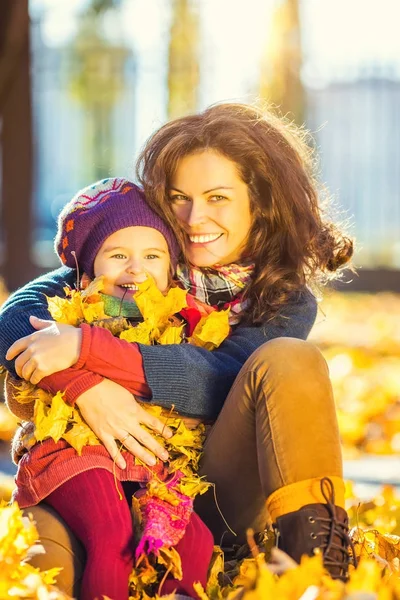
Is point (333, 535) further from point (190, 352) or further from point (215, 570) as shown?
point (190, 352)

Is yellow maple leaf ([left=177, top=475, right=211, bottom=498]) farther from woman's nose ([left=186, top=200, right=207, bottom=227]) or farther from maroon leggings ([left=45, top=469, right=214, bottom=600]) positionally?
woman's nose ([left=186, top=200, right=207, bottom=227])

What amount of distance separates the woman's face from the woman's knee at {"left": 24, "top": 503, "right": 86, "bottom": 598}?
37.9 inches

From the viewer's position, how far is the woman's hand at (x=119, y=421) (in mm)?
2589

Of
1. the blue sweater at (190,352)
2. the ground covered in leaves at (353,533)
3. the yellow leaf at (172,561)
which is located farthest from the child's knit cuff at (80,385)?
the yellow leaf at (172,561)

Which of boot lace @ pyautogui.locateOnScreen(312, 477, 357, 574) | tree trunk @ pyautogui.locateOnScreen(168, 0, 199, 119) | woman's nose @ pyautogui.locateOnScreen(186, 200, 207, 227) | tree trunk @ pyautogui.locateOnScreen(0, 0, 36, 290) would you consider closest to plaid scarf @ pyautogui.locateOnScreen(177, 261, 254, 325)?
woman's nose @ pyautogui.locateOnScreen(186, 200, 207, 227)

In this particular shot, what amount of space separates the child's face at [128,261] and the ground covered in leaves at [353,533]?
0.75m

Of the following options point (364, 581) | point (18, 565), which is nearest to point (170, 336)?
point (18, 565)

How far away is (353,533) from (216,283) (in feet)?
2.77

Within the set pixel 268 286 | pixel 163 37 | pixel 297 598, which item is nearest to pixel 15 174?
pixel 163 37

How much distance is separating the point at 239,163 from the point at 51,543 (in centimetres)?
135

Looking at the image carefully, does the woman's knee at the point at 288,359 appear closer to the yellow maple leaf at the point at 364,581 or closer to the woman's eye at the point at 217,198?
the yellow maple leaf at the point at 364,581

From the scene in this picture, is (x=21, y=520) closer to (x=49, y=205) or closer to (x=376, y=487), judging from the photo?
(x=376, y=487)

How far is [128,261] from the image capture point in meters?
2.97

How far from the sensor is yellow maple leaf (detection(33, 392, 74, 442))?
255cm
